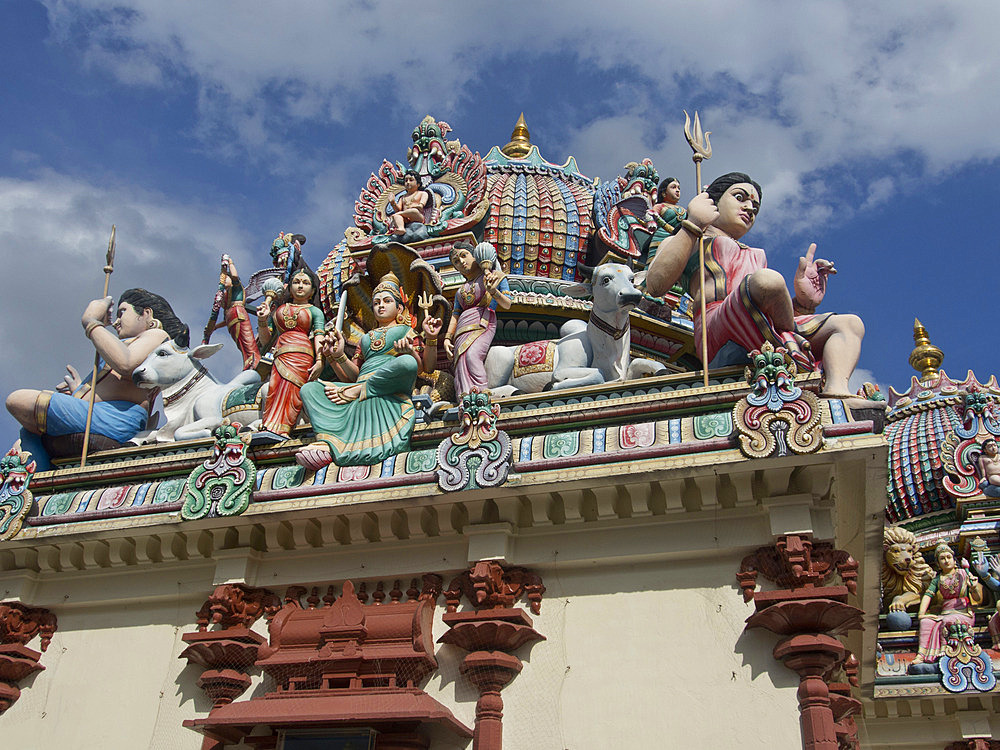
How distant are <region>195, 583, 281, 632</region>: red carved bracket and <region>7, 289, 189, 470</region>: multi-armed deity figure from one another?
4263 millimetres

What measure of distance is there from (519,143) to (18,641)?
609 inches

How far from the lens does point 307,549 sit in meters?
12.4

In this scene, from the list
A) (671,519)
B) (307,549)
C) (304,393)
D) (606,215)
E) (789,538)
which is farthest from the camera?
(606,215)

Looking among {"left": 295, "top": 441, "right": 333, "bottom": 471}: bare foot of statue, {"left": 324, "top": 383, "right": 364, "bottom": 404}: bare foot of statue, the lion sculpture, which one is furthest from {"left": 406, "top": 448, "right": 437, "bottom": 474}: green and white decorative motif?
the lion sculpture

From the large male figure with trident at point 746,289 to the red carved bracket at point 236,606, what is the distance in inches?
239

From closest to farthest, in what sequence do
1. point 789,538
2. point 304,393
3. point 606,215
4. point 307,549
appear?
point 789,538 < point 307,549 < point 304,393 < point 606,215

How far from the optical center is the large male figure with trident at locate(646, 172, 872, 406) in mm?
12266

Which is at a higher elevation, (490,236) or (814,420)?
(490,236)

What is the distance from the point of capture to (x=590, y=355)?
548 inches

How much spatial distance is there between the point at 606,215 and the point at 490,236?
2.36 meters

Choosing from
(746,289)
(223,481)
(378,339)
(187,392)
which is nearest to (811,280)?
(746,289)

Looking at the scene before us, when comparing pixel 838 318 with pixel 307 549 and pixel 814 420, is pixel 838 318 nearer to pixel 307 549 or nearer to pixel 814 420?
pixel 814 420

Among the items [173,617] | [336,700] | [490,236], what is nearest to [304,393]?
[173,617]

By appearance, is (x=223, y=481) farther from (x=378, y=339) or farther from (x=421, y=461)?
(x=378, y=339)
